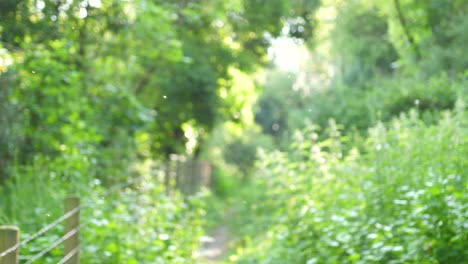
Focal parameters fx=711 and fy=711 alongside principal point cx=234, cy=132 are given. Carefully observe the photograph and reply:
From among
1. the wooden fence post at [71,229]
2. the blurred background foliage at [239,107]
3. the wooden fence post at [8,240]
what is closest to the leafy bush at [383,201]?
the blurred background foliage at [239,107]

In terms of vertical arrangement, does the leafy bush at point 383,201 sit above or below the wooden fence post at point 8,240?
above

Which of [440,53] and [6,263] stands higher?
[440,53]

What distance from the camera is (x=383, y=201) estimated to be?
6004 millimetres

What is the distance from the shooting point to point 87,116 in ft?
29.9

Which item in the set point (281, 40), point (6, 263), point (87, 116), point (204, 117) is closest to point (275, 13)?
point (281, 40)

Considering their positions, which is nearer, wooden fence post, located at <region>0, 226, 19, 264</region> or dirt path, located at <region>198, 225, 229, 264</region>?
wooden fence post, located at <region>0, 226, 19, 264</region>

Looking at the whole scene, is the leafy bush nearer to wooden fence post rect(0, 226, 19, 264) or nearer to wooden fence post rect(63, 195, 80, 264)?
wooden fence post rect(63, 195, 80, 264)

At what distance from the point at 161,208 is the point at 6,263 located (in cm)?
397

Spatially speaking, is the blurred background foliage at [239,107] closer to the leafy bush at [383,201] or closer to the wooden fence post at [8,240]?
the leafy bush at [383,201]

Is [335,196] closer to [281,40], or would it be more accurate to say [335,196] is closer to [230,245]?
[230,245]

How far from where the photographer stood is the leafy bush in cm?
509

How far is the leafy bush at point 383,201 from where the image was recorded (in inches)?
200

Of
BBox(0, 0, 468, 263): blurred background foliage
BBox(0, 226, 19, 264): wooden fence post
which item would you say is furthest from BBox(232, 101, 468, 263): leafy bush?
BBox(0, 226, 19, 264): wooden fence post

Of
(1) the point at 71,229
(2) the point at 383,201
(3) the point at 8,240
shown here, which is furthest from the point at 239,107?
(3) the point at 8,240
